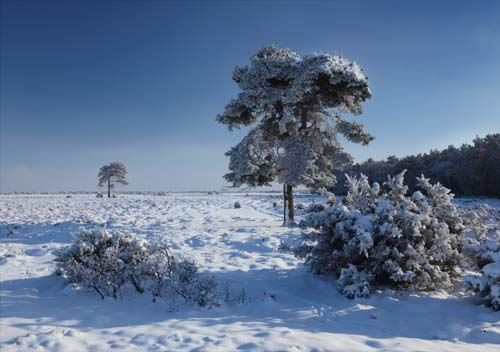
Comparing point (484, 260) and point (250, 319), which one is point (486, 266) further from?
point (250, 319)

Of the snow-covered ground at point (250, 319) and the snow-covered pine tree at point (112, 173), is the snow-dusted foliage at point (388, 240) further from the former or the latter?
the snow-covered pine tree at point (112, 173)

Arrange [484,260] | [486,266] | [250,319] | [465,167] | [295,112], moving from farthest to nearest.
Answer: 1. [465,167]
2. [295,112]
3. [484,260]
4. [486,266]
5. [250,319]

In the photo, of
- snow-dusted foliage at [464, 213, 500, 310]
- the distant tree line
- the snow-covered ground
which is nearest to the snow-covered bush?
snow-dusted foliage at [464, 213, 500, 310]

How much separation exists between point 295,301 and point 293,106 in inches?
378

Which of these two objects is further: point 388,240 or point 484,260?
point 388,240

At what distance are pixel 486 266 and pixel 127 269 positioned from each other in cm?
608

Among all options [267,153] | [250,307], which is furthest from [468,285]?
[267,153]

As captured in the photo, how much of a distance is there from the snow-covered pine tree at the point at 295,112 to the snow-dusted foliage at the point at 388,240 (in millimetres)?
6243

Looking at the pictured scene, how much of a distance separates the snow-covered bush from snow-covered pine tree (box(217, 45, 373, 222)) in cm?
719

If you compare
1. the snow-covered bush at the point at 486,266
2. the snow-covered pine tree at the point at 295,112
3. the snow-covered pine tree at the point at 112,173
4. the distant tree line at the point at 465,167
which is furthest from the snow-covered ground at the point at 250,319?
the snow-covered pine tree at the point at 112,173

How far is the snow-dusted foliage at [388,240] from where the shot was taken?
18.2 ft

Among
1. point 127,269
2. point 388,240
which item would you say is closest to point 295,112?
point 388,240

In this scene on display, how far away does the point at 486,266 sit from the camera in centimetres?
504

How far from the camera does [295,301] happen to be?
18.0ft
